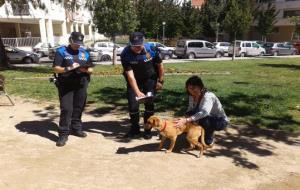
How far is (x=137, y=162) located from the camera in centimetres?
535

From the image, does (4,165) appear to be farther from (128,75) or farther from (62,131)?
(128,75)

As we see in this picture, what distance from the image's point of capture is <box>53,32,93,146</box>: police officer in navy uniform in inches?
234

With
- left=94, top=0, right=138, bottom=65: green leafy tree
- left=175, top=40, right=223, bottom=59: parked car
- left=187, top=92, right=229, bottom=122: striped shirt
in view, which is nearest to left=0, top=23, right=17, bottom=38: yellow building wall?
left=175, top=40, right=223, bottom=59: parked car

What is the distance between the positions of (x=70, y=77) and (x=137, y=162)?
1775 mm

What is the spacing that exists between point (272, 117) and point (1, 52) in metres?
15.1

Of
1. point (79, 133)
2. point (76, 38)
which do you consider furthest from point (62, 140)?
point (76, 38)

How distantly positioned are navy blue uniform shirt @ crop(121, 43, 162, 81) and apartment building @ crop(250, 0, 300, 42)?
48.6m

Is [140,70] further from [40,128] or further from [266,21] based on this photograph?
[266,21]

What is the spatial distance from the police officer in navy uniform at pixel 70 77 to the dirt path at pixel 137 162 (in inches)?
14.3

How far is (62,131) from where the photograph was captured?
6152 mm

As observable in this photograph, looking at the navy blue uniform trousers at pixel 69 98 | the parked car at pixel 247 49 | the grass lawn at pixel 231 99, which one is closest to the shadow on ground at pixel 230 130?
the grass lawn at pixel 231 99

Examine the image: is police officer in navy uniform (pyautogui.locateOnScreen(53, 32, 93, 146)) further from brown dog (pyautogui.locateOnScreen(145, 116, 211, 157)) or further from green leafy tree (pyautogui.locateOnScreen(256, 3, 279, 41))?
green leafy tree (pyautogui.locateOnScreen(256, 3, 279, 41))

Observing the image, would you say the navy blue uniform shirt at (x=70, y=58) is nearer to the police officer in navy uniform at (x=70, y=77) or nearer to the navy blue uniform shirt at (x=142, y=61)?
the police officer in navy uniform at (x=70, y=77)

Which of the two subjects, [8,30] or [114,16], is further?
[8,30]
